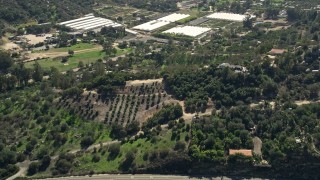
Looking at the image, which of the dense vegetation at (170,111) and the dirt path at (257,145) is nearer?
the dense vegetation at (170,111)

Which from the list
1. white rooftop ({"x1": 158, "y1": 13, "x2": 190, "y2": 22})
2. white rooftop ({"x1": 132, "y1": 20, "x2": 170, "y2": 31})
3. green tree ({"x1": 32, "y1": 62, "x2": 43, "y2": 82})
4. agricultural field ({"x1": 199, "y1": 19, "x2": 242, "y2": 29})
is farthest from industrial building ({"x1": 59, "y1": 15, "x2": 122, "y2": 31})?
green tree ({"x1": 32, "y1": 62, "x2": 43, "y2": 82})

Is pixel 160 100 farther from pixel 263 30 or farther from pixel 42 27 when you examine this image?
pixel 42 27

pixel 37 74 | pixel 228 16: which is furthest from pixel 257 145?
pixel 228 16

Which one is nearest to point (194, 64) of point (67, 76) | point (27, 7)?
point (67, 76)

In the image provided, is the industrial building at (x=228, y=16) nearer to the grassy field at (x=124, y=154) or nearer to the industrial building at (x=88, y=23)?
the industrial building at (x=88, y=23)

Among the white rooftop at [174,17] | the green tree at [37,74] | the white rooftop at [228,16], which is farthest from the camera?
the white rooftop at [174,17]

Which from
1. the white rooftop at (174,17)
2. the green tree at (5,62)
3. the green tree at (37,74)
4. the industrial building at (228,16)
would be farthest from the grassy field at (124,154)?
the industrial building at (228,16)

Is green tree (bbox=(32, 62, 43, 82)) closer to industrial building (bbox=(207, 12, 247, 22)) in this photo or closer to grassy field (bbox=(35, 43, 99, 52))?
grassy field (bbox=(35, 43, 99, 52))
